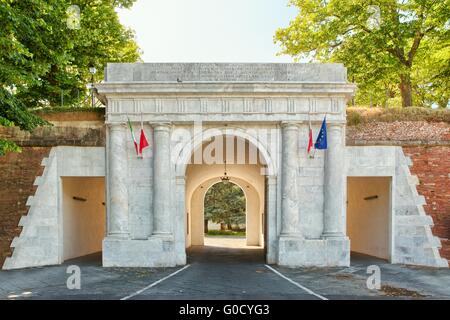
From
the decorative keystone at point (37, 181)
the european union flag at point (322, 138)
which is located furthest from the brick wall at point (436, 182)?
the decorative keystone at point (37, 181)

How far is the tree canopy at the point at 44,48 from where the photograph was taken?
31.3 feet

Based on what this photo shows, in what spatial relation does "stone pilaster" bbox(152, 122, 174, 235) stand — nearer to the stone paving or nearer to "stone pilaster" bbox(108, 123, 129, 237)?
"stone pilaster" bbox(108, 123, 129, 237)

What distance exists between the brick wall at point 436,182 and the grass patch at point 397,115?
1.35 meters

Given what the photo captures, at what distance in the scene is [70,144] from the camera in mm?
13797

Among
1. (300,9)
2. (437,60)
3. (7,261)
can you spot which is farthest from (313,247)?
(300,9)

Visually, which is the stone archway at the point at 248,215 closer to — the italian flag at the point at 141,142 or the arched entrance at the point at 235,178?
the arched entrance at the point at 235,178

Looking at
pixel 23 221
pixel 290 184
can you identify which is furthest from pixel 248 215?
pixel 23 221

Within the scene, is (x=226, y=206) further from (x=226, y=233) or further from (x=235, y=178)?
(x=235, y=178)

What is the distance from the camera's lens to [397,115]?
14.6 m

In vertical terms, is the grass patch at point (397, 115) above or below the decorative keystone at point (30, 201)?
above

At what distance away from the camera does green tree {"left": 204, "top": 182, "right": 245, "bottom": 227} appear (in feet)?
109

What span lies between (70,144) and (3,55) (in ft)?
15.2

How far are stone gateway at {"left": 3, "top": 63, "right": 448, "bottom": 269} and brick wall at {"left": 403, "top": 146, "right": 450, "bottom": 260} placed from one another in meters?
0.29

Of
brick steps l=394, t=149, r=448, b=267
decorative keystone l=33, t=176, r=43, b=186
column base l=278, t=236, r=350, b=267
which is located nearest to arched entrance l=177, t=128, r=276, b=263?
column base l=278, t=236, r=350, b=267
